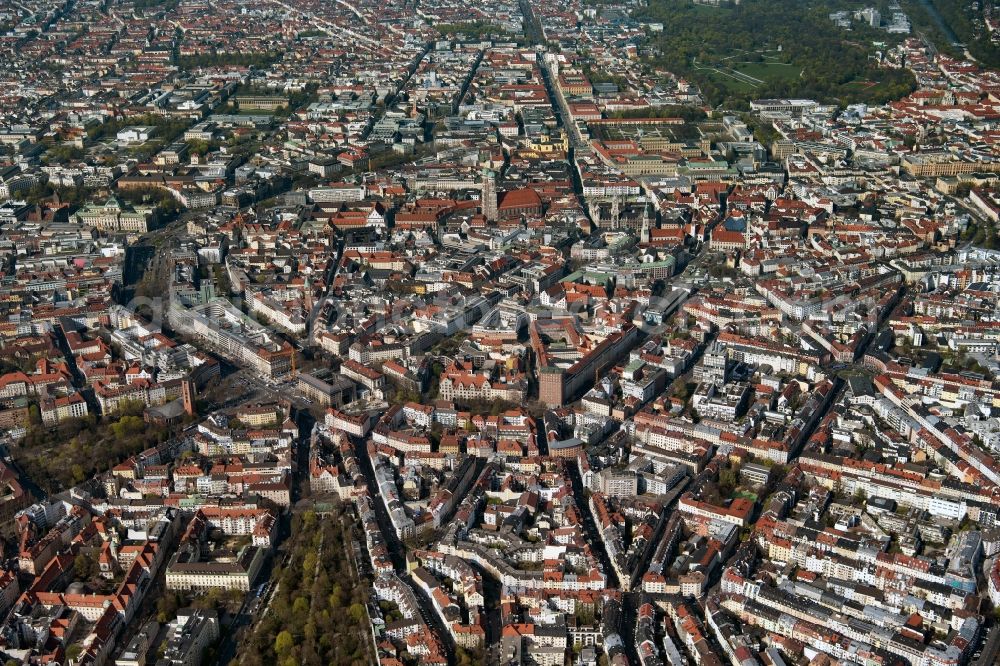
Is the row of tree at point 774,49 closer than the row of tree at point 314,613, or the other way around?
the row of tree at point 314,613

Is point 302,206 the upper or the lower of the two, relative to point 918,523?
lower

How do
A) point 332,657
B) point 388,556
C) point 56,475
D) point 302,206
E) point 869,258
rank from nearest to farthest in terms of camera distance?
point 332,657
point 388,556
point 56,475
point 869,258
point 302,206

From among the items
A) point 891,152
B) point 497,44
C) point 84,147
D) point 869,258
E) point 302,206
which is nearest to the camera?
point 869,258

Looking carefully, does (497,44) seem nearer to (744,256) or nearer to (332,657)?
(744,256)

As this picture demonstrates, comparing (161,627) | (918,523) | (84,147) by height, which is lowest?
(84,147)

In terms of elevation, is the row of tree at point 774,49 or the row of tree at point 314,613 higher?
the row of tree at point 314,613

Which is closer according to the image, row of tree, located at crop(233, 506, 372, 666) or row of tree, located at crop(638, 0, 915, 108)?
row of tree, located at crop(233, 506, 372, 666)

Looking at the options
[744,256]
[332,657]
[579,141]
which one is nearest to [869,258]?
[744,256]

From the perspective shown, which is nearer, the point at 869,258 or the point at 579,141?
the point at 869,258

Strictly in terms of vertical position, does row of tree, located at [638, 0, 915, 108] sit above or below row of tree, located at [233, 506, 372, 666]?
below

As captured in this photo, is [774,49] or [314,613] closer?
[314,613]

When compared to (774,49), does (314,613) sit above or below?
above
